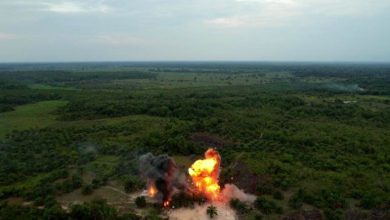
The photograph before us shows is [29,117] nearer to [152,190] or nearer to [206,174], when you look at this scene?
[152,190]

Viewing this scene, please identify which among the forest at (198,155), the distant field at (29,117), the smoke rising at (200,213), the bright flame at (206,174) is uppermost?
the bright flame at (206,174)

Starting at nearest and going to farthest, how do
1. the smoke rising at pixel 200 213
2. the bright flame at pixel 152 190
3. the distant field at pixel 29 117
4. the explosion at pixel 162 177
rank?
the smoke rising at pixel 200 213, the explosion at pixel 162 177, the bright flame at pixel 152 190, the distant field at pixel 29 117

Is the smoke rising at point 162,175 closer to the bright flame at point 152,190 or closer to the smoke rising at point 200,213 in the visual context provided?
the bright flame at point 152,190

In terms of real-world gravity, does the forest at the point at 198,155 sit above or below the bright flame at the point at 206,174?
below

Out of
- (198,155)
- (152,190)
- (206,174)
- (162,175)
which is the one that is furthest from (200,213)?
(198,155)

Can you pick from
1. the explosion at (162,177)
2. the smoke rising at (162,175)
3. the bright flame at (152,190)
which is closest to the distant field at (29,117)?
the bright flame at (152,190)

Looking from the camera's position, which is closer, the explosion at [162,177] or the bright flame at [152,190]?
the explosion at [162,177]

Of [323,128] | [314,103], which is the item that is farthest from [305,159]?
[314,103]

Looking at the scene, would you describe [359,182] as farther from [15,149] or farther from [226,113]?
[15,149]

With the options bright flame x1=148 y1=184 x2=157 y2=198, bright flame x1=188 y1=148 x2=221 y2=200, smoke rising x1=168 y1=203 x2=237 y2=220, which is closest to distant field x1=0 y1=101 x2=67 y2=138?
bright flame x1=148 y1=184 x2=157 y2=198
